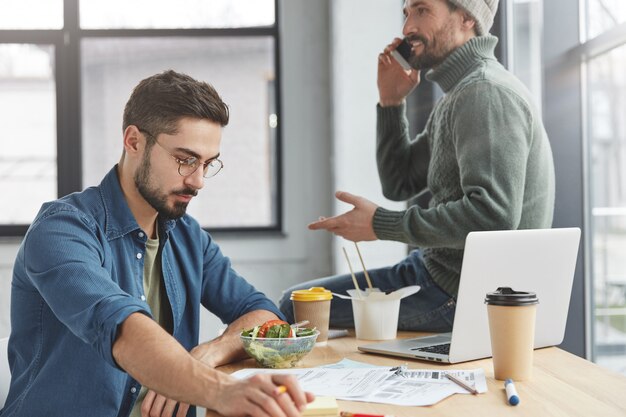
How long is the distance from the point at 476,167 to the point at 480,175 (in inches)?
0.9

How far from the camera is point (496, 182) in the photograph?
1.81 meters

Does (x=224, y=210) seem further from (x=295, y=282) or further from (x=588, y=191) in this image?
(x=588, y=191)

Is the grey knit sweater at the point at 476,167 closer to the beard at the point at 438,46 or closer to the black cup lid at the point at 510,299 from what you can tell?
the beard at the point at 438,46

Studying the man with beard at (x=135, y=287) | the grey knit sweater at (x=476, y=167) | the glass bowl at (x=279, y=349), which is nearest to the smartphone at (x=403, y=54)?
the grey knit sweater at (x=476, y=167)

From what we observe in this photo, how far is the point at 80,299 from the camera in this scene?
4.39 feet

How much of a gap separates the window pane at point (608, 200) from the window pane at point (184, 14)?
7.05ft

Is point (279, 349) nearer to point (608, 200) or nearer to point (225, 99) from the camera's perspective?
point (608, 200)

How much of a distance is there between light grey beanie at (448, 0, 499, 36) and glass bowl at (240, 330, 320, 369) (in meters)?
1.06

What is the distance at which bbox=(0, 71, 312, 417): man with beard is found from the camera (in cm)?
127

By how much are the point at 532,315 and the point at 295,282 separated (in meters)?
2.73

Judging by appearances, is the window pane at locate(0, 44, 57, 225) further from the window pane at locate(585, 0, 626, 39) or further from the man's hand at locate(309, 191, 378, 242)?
the window pane at locate(585, 0, 626, 39)

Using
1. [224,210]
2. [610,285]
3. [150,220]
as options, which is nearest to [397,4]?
[224,210]

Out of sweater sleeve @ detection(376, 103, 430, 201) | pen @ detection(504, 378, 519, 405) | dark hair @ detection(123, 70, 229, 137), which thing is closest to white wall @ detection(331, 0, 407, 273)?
sweater sleeve @ detection(376, 103, 430, 201)

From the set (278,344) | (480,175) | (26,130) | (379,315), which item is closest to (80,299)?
(278,344)
